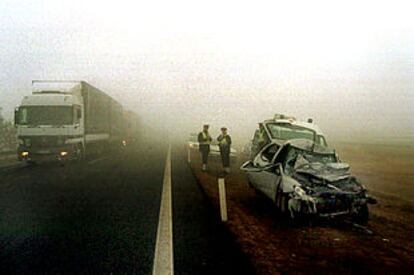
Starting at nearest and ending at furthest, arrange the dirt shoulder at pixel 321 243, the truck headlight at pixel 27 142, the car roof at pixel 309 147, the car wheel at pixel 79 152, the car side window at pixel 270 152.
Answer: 1. the dirt shoulder at pixel 321 243
2. the car roof at pixel 309 147
3. the car side window at pixel 270 152
4. the truck headlight at pixel 27 142
5. the car wheel at pixel 79 152

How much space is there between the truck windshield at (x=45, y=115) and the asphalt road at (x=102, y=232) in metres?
7.49

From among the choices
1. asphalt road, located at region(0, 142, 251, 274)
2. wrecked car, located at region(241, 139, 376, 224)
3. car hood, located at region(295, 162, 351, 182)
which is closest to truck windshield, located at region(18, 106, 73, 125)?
asphalt road, located at region(0, 142, 251, 274)

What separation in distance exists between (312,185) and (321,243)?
1.44 metres

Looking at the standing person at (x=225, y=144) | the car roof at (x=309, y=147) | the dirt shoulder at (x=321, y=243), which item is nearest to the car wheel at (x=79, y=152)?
the standing person at (x=225, y=144)

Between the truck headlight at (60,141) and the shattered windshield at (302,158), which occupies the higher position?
the shattered windshield at (302,158)

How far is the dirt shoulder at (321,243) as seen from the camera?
509cm

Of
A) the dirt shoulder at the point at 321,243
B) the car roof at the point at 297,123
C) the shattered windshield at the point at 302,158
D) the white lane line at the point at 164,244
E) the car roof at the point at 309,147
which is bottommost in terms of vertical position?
the dirt shoulder at the point at 321,243

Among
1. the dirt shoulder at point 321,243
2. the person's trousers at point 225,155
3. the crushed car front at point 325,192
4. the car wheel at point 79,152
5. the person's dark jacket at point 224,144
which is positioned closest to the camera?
the dirt shoulder at point 321,243

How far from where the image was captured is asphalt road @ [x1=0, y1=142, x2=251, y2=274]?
15.8ft

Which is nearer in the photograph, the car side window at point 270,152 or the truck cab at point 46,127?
the car side window at point 270,152

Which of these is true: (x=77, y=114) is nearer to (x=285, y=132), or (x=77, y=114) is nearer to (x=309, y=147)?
(x=285, y=132)

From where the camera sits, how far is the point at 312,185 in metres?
7.53

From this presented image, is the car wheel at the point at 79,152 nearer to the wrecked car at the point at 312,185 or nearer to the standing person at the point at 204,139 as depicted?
the standing person at the point at 204,139

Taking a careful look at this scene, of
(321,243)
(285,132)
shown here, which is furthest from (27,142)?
(321,243)
